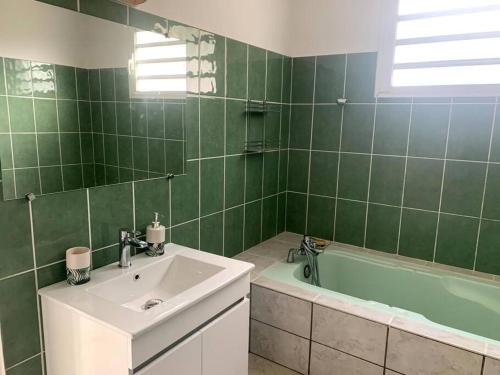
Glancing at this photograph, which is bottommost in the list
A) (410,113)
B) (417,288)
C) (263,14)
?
(417,288)

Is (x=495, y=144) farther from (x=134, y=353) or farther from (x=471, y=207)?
(x=134, y=353)

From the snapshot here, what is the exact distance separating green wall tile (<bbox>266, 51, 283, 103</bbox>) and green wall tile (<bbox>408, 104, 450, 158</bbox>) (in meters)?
0.91

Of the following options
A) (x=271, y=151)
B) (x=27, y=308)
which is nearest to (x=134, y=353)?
(x=27, y=308)

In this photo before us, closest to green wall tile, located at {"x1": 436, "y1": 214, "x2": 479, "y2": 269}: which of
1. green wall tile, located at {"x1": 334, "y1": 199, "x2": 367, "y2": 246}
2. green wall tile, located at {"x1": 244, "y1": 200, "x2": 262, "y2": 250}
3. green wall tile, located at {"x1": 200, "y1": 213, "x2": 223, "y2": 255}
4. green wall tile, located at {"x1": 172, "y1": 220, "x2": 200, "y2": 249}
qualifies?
green wall tile, located at {"x1": 334, "y1": 199, "x2": 367, "y2": 246}

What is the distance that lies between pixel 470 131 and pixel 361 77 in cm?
75

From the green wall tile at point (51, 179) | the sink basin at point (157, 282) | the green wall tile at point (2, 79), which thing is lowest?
the sink basin at point (157, 282)

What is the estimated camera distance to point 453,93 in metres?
2.22

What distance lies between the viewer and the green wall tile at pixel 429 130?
2.28m

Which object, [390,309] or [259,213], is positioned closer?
[390,309]

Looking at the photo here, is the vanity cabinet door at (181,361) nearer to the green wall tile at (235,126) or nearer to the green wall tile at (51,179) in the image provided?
the green wall tile at (51,179)

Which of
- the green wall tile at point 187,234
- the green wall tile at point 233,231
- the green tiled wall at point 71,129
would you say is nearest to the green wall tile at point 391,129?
the green wall tile at point 233,231

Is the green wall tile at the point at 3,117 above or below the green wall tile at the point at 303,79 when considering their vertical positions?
below

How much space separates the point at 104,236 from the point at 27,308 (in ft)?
1.22

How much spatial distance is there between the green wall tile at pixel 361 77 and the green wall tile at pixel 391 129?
132 mm
